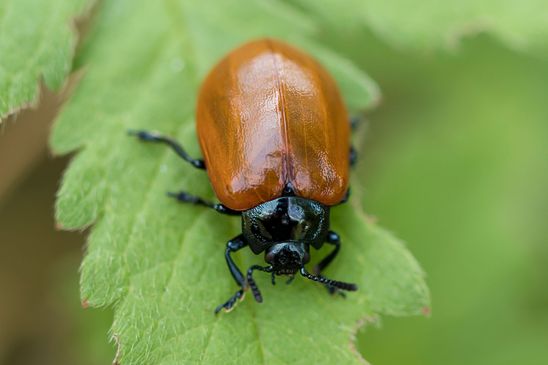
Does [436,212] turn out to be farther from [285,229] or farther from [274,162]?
[274,162]

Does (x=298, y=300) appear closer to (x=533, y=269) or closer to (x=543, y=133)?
(x=533, y=269)

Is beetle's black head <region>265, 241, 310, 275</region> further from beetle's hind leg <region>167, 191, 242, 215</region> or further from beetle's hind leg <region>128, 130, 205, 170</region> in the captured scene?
beetle's hind leg <region>128, 130, 205, 170</region>

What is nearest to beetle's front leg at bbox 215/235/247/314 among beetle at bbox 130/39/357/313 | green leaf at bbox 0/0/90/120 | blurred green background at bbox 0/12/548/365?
beetle at bbox 130/39/357/313

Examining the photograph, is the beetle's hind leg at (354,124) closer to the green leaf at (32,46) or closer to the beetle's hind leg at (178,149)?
the beetle's hind leg at (178,149)

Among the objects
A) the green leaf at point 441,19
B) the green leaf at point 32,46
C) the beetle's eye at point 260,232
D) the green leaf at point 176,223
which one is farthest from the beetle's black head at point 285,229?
the green leaf at point 441,19

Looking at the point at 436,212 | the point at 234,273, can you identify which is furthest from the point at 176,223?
the point at 436,212

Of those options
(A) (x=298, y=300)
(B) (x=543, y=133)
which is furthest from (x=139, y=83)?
(B) (x=543, y=133)
